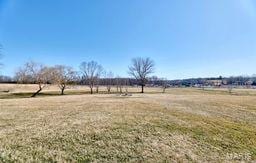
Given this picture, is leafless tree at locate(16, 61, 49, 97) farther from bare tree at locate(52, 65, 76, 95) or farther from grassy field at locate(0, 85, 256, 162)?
grassy field at locate(0, 85, 256, 162)

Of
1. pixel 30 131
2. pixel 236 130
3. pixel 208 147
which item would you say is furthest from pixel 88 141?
pixel 236 130

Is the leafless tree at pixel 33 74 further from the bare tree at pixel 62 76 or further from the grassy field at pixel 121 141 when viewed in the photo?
the grassy field at pixel 121 141

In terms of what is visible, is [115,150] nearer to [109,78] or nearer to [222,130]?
[222,130]

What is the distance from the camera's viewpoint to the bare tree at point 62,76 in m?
68.4

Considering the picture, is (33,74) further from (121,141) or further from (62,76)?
(121,141)

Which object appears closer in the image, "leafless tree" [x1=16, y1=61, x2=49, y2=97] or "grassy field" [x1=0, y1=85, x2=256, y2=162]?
"grassy field" [x1=0, y1=85, x2=256, y2=162]

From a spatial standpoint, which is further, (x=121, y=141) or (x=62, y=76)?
(x=62, y=76)

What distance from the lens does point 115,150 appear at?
9820 millimetres

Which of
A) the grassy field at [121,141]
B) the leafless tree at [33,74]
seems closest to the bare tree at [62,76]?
the leafless tree at [33,74]

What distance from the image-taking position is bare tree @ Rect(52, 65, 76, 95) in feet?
224

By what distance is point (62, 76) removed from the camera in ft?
232

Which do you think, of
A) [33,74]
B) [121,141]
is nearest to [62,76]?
[33,74]

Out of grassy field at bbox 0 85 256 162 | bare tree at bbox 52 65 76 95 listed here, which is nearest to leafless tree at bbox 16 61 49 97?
bare tree at bbox 52 65 76 95

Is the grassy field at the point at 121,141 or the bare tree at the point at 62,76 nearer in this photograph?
the grassy field at the point at 121,141
